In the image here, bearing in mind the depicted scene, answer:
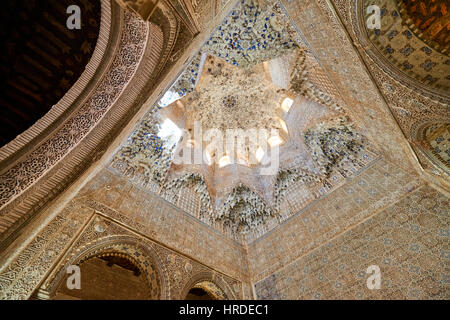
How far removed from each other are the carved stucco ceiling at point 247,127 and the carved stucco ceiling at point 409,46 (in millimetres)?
2351

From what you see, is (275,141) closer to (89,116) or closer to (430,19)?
(430,19)

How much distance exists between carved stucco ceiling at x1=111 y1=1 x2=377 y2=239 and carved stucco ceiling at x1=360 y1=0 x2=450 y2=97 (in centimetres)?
235

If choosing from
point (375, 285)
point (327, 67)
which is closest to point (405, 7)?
point (327, 67)

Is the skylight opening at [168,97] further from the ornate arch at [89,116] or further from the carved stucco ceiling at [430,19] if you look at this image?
the carved stucco ceiling at [430,19]

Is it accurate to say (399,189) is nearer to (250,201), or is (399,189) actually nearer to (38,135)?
(250,201)

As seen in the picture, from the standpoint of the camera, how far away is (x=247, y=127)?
812 centimetres

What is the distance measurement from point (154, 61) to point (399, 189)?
17.3ft

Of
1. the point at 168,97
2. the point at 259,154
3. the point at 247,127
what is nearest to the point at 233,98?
the point at 247,127

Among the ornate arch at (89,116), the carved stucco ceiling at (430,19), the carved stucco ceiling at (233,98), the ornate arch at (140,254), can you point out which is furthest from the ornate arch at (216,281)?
the carved stucco ceiling at (430,19)

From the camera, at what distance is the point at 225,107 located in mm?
7746

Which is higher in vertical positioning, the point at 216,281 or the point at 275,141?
the point at 275,141

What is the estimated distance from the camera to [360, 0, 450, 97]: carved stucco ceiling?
107 inches

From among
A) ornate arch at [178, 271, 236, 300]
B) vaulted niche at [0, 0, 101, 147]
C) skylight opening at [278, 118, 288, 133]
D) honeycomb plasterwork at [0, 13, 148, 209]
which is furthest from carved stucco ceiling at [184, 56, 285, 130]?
ornate arch at [178, 271, 236, 300]

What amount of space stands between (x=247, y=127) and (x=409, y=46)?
17.8 ft
